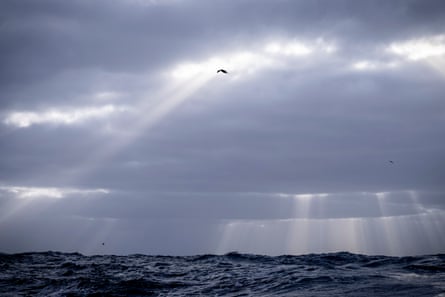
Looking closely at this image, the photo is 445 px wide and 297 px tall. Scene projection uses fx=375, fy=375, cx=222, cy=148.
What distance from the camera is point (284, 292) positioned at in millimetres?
22547

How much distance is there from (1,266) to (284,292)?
3619 centimetres

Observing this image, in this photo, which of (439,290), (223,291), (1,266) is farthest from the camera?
(1,266)

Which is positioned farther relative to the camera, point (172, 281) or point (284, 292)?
point (172, 281)

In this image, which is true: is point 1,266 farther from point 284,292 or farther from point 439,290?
point 439,290

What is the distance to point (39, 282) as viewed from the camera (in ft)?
103

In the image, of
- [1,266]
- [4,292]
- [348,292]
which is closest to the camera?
[348,292]

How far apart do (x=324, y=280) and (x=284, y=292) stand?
435 cm

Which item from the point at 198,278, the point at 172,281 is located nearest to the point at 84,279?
the point at 172,281

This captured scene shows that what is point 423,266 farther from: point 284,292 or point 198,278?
point 198,278

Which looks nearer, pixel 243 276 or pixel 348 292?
pixel 348 292

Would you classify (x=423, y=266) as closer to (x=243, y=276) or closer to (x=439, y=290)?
(x=439, y=290)

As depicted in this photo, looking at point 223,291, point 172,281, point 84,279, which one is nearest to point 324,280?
point 223,291

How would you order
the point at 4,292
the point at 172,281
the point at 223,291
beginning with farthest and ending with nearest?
the point at 172,281 < the point at 4,292 < the point at 223,291

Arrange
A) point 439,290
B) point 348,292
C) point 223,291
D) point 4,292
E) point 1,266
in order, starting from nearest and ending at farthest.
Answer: point 439,290 → point 348,292 → point 223,291 → point 4,292 → point 1,266
